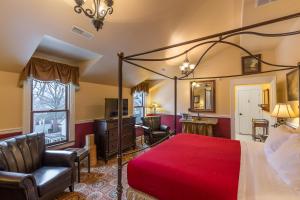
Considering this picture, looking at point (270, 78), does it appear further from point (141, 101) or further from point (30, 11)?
point (30, 11)

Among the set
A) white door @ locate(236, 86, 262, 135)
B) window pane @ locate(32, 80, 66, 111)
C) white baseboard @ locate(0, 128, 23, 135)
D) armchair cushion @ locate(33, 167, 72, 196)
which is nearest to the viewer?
armchair cushion @ locate(33, 167, 72, 196)

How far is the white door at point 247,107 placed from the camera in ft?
21.2

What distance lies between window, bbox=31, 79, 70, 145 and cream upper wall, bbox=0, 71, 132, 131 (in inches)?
10.1

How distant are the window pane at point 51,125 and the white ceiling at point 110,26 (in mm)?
985

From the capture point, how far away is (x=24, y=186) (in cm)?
176

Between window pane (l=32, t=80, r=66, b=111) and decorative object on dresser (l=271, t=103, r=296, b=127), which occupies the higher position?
window pane (l=32, t=80, r=66, b=111)

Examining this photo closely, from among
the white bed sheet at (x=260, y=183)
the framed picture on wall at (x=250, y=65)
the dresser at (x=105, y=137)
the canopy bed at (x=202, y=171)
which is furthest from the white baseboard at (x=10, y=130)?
the framed picture on wall at (x=250, y=65)

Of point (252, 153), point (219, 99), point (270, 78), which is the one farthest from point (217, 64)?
point (252, 153)

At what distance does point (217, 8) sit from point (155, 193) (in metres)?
3.32

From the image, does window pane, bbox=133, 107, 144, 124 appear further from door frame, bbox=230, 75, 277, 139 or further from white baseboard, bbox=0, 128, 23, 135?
white baseboard, bbox=0, 128, 23, 135

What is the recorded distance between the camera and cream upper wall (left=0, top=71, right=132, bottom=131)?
109 inches

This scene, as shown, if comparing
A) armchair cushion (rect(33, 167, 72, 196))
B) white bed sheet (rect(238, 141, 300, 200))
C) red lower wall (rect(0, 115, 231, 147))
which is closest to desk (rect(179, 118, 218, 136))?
red lower wall (rect(0, 115, 231, 147))

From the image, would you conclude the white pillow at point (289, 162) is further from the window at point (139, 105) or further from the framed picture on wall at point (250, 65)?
the window at point (139, 105)

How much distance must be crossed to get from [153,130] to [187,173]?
3945 millimetres
